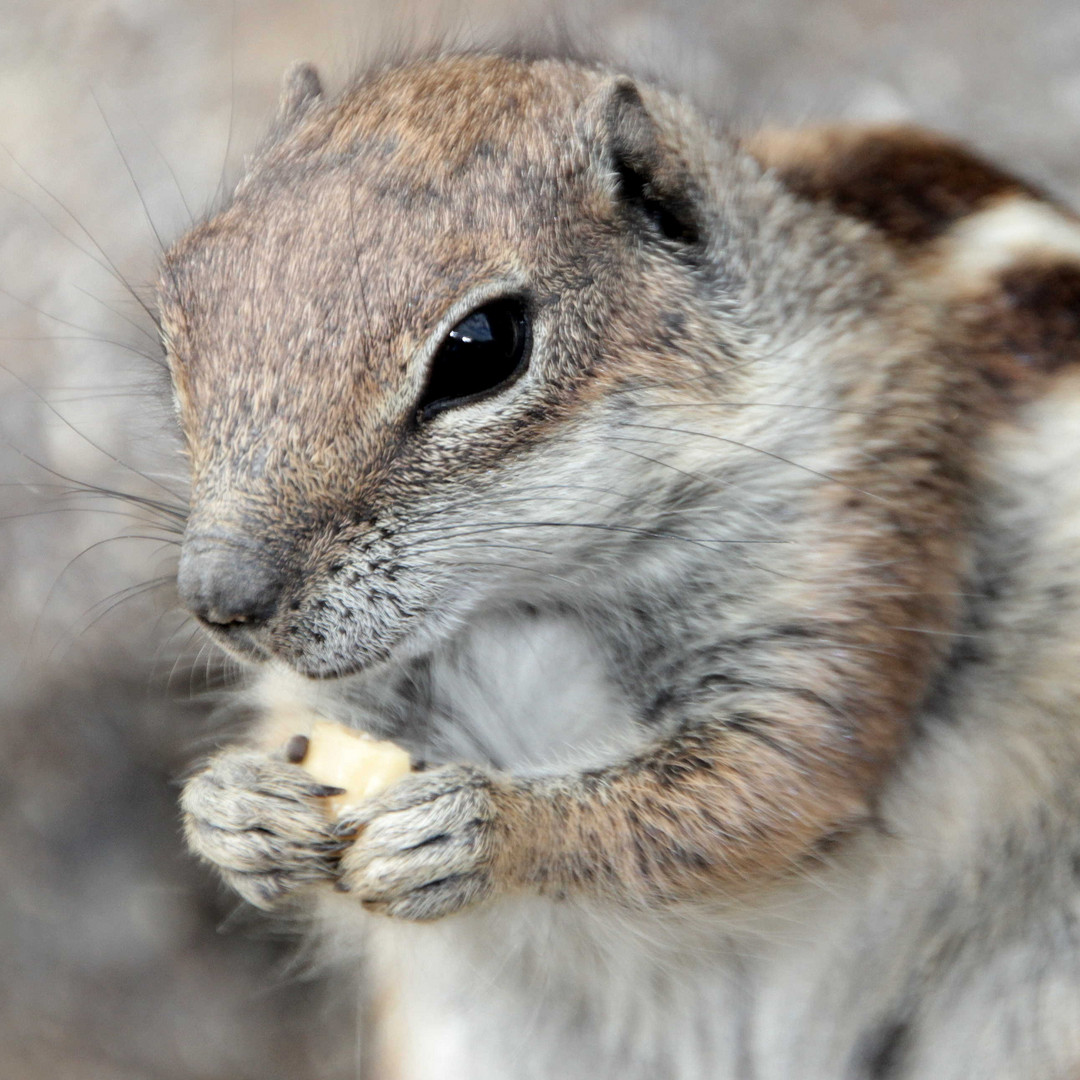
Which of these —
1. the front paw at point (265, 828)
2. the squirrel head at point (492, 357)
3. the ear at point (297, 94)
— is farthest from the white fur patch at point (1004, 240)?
the front paw at point (265, 828)

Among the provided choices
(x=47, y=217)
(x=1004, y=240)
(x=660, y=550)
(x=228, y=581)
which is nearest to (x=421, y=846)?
(x=228, y=581)

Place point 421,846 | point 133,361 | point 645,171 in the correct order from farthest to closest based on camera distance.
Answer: point 133,361
point 645,171
point 421,846

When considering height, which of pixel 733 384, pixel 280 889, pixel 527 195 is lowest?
pixel 280 889

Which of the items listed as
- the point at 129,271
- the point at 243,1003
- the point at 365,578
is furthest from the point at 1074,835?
the point at 129,271

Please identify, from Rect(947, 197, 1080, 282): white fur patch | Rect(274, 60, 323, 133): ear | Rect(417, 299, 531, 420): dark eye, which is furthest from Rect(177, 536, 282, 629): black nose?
Rect(947, 197, 1080, 282): white fur patch

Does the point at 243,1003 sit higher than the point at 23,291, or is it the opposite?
the point at 23,291

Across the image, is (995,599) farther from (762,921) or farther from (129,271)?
(129,271)

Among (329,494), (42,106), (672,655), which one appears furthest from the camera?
(42,106)

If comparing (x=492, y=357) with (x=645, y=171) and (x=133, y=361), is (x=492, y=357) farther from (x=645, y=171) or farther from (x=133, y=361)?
(x=133, y=361)
